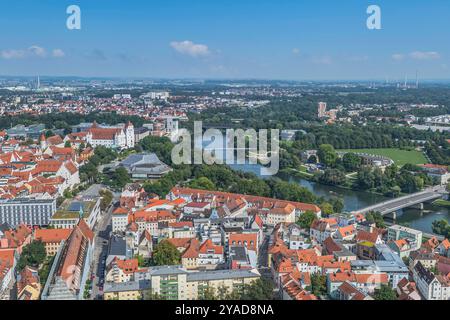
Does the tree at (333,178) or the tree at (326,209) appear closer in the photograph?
the tree at (326,209)

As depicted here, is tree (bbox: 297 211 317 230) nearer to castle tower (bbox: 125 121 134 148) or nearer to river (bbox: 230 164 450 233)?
river (bbox: 230 164 450 233)

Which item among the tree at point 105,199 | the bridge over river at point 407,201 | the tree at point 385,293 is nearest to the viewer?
the tree at point 385,293

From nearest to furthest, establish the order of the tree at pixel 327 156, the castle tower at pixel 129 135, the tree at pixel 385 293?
1. the tree at pixel 385 293
2. the tree at pixel 327 156
3. the castle tower at pixel 129 135

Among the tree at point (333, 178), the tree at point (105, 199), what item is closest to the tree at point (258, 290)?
the tree at point (105, 199)

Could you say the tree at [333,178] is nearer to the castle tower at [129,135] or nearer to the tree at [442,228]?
the tree at [442,228]

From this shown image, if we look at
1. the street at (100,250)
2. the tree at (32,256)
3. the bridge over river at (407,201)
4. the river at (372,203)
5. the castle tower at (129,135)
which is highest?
the castle tower at (129,135)

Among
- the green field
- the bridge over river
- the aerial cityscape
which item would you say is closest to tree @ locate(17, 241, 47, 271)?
the aerial cityscape
